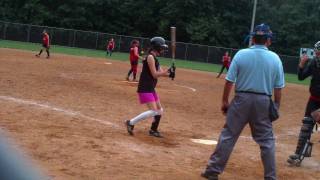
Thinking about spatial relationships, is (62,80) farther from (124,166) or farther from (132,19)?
(132,19)

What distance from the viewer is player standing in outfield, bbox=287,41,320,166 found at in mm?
7945

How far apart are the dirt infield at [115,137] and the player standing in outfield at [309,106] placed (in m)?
0.20

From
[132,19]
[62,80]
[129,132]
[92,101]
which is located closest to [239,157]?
[129,132]

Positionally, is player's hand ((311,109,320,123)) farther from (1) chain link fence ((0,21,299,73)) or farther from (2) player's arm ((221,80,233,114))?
(1) chain link fence ((0,21,299,73))

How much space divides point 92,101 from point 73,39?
42882mm

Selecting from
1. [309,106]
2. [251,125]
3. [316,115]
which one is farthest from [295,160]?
[251,125]

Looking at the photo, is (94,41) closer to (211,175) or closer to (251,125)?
(211,175)

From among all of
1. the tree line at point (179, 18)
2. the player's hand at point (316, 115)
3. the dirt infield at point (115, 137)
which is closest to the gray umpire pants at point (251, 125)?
the dirt infield at point (115, 137)

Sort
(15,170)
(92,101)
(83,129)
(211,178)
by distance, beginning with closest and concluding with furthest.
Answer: (15,170) < (211,178) < (83,129) < (92,101)

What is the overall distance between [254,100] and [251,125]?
32 cm

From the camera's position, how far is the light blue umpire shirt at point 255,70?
20.1ft

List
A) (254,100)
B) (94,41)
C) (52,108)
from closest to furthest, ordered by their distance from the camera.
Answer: (254,100)
(52,108)
(94,41)

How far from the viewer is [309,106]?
26.6 ft

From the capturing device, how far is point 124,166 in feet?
21.8
